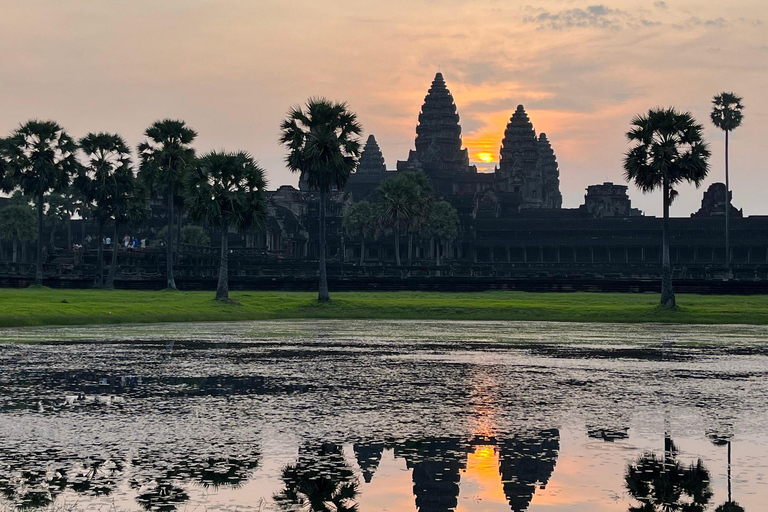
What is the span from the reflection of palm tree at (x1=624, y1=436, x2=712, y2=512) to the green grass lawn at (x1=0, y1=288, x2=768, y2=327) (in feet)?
103

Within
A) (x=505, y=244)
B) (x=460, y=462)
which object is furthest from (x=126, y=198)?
(x=460, y=462)

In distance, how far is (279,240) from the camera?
409 ft

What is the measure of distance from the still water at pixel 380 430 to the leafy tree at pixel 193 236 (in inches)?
3661

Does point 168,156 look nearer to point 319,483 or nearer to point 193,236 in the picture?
point 193,236

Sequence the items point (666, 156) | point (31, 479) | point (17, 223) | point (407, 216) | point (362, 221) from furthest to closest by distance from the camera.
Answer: point (17, 223), point (362, 221), point (407, 216), point (666, 156), point (31, 479)

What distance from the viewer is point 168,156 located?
7525 centimetres

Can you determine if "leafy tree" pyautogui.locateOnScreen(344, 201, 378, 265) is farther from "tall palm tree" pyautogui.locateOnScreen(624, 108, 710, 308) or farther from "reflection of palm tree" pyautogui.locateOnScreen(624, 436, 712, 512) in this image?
"reflection of palm tree" pyautogui.locateOnScreen(624, 436, 712, 512)

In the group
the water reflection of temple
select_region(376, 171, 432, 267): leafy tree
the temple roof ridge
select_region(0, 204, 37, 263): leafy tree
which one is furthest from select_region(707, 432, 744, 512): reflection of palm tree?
the temple roof ridge

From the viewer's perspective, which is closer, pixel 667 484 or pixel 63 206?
pixel 667 484

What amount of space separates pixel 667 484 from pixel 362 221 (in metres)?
108

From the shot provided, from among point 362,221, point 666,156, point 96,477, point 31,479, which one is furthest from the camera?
point 362,221

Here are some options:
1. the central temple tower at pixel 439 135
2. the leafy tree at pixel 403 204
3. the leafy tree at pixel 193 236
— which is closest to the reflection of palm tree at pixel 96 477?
the leafy tree at pixel 403 204

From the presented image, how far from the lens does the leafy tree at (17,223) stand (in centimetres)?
12000

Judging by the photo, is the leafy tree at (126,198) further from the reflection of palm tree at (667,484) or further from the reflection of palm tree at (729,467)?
the reflection of palm tree at (667,484)
